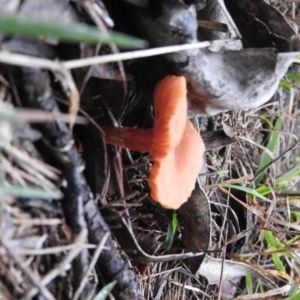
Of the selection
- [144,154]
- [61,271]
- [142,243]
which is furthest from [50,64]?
[142,243]

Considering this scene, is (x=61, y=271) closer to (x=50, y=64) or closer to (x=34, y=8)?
(x=50, y=64)

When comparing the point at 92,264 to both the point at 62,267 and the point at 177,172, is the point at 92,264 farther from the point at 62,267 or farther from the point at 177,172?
the point at 177,172

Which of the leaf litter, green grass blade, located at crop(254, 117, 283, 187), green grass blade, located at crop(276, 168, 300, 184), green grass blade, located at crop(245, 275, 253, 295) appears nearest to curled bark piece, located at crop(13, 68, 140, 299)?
the leaf litter

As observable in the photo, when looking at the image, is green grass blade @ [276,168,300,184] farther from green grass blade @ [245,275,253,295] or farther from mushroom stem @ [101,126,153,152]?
mushroom stem @ [101,126,153,152]

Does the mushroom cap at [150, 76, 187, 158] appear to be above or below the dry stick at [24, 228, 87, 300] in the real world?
above

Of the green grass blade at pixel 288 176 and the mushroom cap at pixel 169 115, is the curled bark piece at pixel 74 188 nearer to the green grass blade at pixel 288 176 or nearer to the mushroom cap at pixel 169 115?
the mushroom cap at pixel 169 115

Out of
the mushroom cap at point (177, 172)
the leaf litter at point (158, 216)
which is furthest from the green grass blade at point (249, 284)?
the mushroom cap at point (177, 172)

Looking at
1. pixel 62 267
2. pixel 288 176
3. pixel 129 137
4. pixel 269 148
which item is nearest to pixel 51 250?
pixel 62 267
